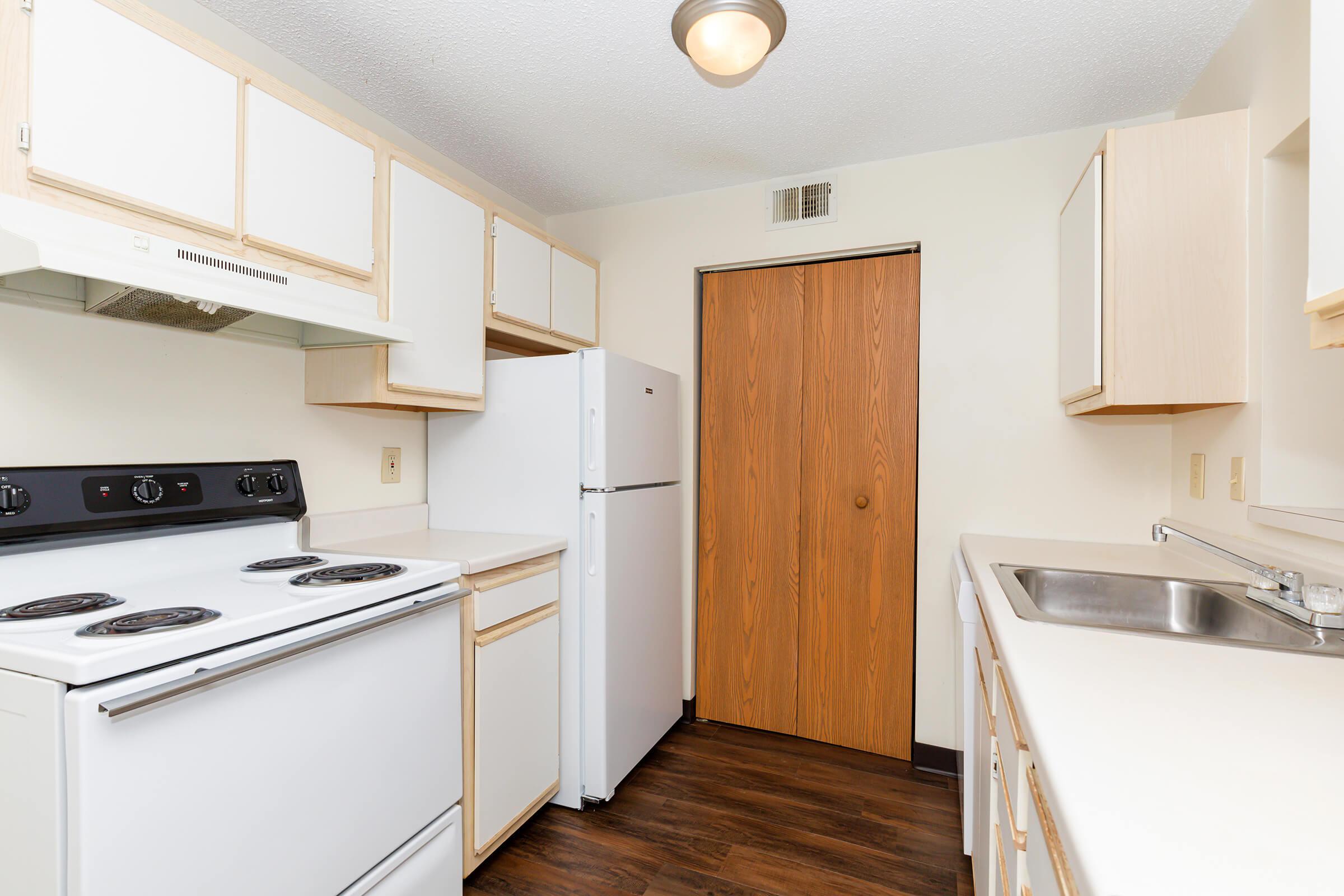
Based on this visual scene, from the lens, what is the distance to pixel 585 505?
7.18 feet

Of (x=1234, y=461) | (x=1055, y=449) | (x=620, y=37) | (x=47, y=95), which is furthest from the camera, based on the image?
(x=1055, y=449)

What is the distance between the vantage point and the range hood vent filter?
1.36m

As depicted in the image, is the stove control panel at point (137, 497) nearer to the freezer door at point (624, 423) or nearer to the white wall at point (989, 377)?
the freezer door at point (624, 423)

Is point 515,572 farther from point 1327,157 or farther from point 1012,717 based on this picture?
point 1327,157

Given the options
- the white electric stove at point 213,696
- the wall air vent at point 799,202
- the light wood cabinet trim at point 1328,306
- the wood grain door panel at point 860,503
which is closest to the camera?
the light wood cabinet trim at point 1328,306

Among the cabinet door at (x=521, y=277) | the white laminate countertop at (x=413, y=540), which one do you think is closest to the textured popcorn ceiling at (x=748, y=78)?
the cabinet door at (x=521, y=277)

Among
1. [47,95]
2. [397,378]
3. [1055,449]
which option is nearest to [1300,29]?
[1055,449]

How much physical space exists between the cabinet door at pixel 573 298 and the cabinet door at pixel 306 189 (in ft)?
3.13

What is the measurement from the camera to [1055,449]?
2.33 m

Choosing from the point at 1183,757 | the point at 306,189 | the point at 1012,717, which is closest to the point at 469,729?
the point at 1012,717

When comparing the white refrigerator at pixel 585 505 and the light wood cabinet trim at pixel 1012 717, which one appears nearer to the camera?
the light wood cabinet trim at pixel 1012 717

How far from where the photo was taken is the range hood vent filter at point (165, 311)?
4.46 feet

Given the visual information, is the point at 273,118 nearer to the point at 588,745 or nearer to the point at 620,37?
the point at 620,37

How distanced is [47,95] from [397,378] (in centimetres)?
93
